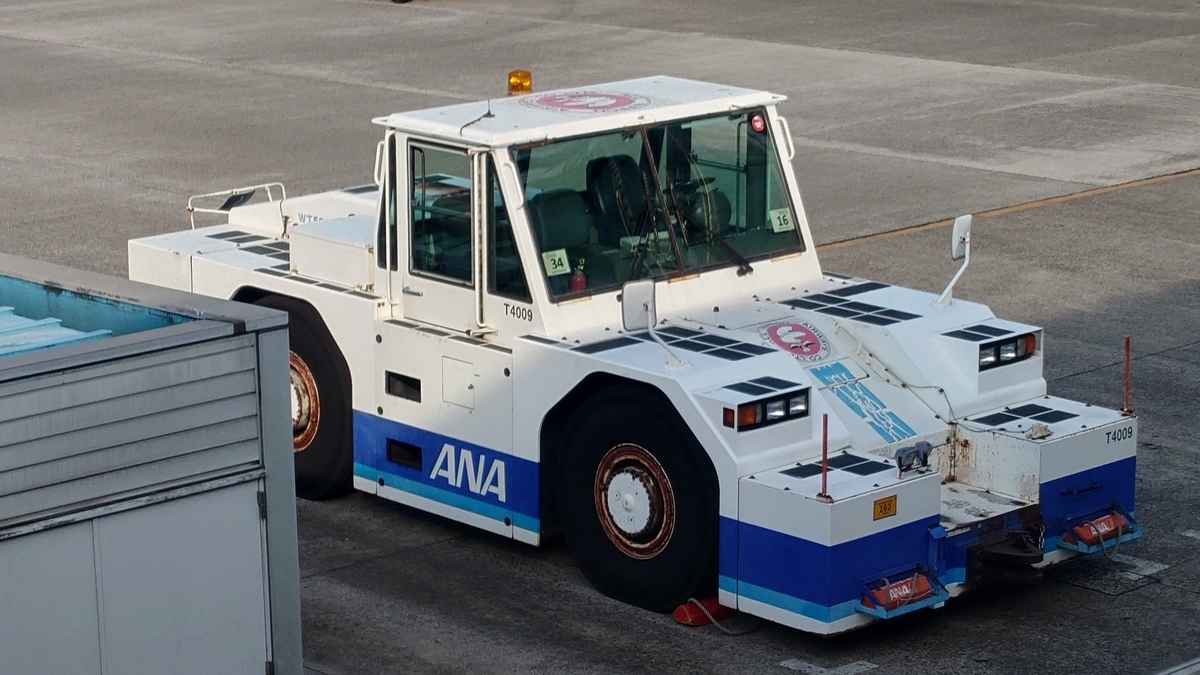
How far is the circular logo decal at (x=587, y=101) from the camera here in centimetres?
964

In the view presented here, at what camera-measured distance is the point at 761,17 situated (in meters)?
30.4

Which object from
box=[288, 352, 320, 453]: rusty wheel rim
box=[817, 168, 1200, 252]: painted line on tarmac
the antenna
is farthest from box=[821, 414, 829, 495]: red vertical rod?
box=[817, 168, 1200, 252]: painted line on tarmac

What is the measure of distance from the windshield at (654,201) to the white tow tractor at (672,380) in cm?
1

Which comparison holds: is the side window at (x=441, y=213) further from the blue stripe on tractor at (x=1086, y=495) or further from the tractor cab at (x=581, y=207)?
the blue stripe on tractor at (x=1086, y=495)

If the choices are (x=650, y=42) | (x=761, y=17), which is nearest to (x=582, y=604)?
(x=650, y=42)

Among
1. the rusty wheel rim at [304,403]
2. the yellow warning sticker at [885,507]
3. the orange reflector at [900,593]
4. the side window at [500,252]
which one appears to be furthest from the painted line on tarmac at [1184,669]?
the rusty wheel rim at [304,403]

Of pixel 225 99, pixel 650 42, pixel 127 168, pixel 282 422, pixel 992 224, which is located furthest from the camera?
pixel 650 42

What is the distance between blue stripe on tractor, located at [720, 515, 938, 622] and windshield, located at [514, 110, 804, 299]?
166 centimetres

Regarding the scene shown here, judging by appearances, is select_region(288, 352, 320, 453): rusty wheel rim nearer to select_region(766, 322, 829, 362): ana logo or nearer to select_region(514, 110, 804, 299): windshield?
select_region(514, 110, 804, 299): windshield

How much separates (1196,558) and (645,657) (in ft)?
10.1

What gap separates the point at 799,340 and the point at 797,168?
10.6 metres

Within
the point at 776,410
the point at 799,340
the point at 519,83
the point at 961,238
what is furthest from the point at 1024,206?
the point at 776,410

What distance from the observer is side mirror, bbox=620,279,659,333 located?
27.1 ft

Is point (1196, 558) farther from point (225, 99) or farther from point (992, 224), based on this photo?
point (225, 99)
